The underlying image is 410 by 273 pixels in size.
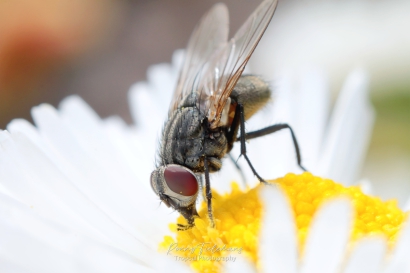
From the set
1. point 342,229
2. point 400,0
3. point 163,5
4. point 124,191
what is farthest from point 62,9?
point 342,229

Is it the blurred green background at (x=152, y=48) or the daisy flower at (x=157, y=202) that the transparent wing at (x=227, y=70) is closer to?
the daisy flower at (x=157, y=202)

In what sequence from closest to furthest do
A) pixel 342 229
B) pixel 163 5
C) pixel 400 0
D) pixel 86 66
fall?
pixel 342 229 < pixel 400 0 < pixel 86 66 < pixel 163 5

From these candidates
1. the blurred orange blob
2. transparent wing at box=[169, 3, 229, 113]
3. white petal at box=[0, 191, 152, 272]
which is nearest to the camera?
white petal at box=[0, 191, 152, 272]

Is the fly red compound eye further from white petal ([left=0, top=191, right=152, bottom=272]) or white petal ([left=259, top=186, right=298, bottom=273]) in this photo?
white petal ([left=259, top=186, right=298, bottom=273])

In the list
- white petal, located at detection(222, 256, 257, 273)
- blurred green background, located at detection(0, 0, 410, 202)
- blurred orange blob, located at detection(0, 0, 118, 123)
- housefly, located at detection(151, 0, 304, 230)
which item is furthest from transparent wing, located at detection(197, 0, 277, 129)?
blurred orange blob, located at detection(0, 0, 118, 123)

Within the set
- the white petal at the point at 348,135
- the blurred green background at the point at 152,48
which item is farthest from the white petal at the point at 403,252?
the blurred green background at the point at 152,48

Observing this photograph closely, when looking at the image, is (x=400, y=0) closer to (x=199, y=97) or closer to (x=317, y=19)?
(x=317, y=19)

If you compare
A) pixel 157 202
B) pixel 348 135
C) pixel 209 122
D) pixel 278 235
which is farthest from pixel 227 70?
pixel 278 235
